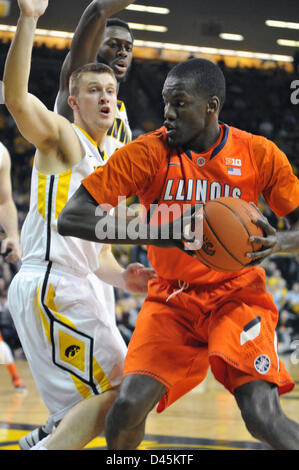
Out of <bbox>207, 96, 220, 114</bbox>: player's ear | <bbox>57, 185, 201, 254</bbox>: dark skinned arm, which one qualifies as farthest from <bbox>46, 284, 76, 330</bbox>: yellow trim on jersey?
<bbox>207, 96, 220, 114</bbox>: player's ear

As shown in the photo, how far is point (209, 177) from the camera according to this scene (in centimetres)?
286

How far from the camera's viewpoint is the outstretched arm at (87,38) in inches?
138

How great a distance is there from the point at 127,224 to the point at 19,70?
2.79 feet

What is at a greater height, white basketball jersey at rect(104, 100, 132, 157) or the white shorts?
white basketball jersey at rect(104, 100, 132, 157)

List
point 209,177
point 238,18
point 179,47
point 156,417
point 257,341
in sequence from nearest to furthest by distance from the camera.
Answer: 1. point 257,341
2. point 209,177
3. point 156,417
4. point 238,18
5. point 179,47

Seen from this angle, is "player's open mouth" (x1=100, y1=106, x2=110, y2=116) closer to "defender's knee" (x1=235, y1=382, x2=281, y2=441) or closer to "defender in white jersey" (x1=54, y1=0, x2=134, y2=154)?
"defender in white jersey" (x1=54, y1=0, x2=134, y2=154)

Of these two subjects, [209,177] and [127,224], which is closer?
[127,224]

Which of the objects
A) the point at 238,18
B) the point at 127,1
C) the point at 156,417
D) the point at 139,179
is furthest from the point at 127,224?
the point at 238,18

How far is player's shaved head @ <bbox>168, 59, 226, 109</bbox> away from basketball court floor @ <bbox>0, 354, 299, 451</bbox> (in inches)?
93.0

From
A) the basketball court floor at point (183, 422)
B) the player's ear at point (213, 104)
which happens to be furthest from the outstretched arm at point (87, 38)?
the basketball court floor at point (183, 422)

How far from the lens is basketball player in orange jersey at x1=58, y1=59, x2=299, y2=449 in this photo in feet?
8.57

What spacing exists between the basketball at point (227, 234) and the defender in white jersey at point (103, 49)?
116 cm

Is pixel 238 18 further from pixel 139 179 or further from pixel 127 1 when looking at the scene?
pixel 139 179
